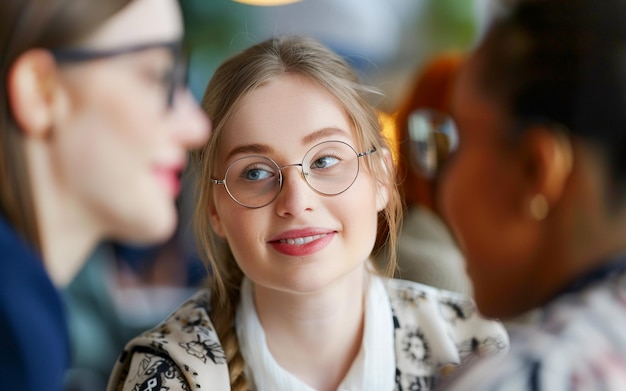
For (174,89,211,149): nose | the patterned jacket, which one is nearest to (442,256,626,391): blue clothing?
the patterned jacket

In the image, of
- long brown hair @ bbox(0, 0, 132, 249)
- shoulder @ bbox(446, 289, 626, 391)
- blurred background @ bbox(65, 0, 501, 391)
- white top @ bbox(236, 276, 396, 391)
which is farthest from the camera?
blurred background @ bbox(65, 0, 501, 391)

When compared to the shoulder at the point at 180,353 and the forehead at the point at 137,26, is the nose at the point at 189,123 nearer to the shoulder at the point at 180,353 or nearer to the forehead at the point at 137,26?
the forehead at the point at 137,26

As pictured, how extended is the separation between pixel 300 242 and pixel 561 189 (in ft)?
0.96

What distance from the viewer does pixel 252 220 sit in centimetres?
78

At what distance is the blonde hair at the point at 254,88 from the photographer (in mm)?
802

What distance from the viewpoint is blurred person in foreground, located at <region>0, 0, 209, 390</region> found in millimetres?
731

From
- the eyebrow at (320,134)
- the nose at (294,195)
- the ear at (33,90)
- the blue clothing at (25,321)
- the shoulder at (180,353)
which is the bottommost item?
the shoulder at (180,353)

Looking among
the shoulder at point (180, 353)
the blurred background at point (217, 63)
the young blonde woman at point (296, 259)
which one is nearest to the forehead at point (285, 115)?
the young blonde woman at point (296, 259)

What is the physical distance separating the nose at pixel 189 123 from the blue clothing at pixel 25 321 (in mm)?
A: 218

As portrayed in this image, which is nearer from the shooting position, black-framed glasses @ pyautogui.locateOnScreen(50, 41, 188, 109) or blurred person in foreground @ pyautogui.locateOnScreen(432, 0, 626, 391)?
blurred person in foreground @ pyautogui.locateOnScreen(432, 0, 626, 391)

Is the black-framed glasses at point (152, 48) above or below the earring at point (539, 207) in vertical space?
above

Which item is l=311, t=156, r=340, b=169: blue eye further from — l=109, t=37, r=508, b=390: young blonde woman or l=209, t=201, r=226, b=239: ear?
l=209, t=201, r=226, b=239: ear

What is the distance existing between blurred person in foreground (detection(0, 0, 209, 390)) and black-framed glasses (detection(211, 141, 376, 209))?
0.08m

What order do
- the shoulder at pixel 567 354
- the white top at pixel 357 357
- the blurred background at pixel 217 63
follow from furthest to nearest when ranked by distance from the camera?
the blurred background at pixel 217 63, the white top at pixel 357 357, the shoulder at pixel 567 354
